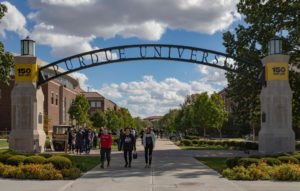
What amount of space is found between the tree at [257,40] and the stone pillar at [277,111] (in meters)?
5.57

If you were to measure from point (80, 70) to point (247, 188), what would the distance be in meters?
18.2

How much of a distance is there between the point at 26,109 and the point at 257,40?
1748 centimetres

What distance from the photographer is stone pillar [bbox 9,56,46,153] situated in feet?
92.2

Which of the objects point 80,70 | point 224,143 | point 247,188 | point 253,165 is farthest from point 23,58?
point 224,143

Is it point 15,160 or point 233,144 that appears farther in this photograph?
point 233,144

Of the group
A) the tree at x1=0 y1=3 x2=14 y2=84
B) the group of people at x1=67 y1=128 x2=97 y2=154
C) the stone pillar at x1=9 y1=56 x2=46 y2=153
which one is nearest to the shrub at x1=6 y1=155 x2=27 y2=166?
the stone pillar at x1=9 y1=56 x2=46 y2=153

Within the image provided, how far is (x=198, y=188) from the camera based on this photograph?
14.4 metres

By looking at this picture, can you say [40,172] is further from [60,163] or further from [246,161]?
[246,161]

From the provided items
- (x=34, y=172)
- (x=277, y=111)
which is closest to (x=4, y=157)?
(x=34, y=172)

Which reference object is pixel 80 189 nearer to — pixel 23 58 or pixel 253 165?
pixel 253 165

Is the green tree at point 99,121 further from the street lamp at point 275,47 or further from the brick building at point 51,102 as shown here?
the street lamp at point 275,47

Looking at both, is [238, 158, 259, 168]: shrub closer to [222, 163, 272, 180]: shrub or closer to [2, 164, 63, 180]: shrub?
[222, 163, 272, 180]: shrub

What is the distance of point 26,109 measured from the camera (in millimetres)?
28406

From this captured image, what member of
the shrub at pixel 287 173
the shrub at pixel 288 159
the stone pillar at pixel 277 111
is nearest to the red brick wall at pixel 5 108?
the stone pillar at pixel 277 111
